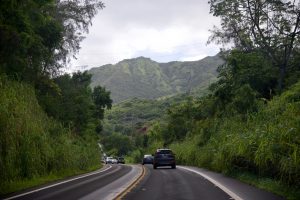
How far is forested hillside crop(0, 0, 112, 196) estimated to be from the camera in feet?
64.1

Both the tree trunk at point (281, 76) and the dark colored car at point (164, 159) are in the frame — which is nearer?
the dark colored car at point (164, 159)

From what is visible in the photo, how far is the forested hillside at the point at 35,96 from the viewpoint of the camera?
1953cm

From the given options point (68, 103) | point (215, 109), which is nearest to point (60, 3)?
point (68, 103)

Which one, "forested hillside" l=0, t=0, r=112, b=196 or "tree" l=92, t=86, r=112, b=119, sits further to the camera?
"tree" l=92, t=86, r=112, b=119

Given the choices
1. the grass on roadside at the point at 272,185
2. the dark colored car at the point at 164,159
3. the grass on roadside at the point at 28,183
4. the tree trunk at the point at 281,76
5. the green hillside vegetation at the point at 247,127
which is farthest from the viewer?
the tree trunk at the point at 281,76

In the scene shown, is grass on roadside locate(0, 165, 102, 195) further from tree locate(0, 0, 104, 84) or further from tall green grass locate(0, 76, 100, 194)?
tree locate(0, 0, 104, 84)

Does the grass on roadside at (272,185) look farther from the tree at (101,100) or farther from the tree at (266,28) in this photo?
the tree at (101,100)

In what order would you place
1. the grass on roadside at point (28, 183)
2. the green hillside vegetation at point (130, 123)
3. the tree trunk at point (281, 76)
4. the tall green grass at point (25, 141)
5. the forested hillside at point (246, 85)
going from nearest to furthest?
the grass on roadside at point (28, 183) < the tall green grass at point (25, 141) < the forested hillside at point (246, 85) < the tree trunk at point (281, 76) < the green hillside vegetation at point (130, 123)

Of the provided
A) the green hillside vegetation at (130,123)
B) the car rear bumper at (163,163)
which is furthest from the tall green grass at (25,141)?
the green hillside vegetation at (130,123)

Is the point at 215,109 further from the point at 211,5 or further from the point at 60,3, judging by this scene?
the point at 60,3

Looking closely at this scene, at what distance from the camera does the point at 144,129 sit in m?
139

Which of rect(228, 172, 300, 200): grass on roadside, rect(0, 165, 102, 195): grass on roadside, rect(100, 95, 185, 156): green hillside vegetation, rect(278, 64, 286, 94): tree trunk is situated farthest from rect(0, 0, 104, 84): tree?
rect(100, 95, 185, 156): green hillside vegetation

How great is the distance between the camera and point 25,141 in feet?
71.9

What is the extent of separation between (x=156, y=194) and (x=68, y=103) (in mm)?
29125
